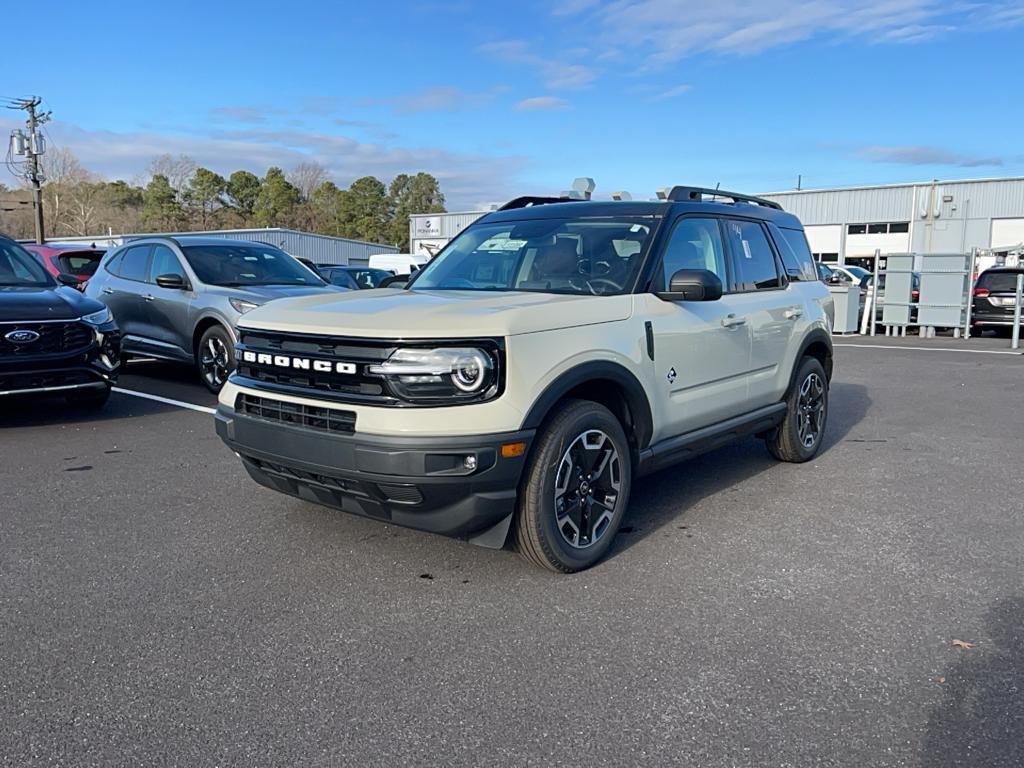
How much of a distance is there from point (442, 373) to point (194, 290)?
6.10 m

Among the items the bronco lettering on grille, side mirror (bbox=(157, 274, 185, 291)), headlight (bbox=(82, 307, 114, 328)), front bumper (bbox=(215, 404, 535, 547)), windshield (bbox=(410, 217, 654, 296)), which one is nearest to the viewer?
front bumper (bbox=(215, 404, 535, 547))

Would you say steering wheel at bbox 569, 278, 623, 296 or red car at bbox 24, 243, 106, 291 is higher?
red car at bbox 24, 243, 106, 291

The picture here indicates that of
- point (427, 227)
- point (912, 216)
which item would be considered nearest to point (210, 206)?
point (427, 227)

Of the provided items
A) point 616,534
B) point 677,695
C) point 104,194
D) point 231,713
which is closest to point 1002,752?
point 677,695

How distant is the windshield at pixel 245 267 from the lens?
875 centimetres

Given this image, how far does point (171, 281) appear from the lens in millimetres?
8422

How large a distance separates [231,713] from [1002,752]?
242cm

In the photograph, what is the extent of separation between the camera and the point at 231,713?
2.62 meters

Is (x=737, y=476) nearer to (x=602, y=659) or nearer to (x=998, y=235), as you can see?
(x=602, y=659)

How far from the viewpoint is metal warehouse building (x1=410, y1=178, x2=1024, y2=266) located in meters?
38.2

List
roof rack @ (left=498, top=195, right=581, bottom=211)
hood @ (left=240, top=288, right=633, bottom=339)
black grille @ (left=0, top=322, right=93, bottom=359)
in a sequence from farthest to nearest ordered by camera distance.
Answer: black grille @ (left=0, top=322, right=93, bottom=359) → roof rack @ (left=498, top=195, right=581, bottom=211) → hood @ (left=240, top=288, right=633, bottom=339)

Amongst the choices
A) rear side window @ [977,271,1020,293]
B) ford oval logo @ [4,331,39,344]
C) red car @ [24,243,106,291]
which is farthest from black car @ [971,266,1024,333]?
red car @ [24,243,106,291]

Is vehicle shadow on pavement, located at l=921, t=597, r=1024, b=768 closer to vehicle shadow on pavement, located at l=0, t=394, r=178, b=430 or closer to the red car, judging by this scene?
vehicle shadow on pavement, located at l=0, t=394, r=178, b=430

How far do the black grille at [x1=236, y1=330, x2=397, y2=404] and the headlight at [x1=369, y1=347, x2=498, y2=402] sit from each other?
0.07 metres
